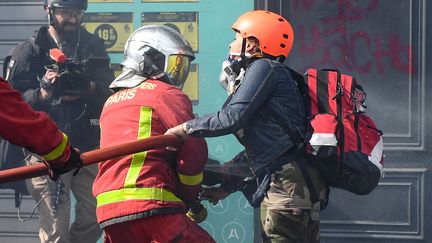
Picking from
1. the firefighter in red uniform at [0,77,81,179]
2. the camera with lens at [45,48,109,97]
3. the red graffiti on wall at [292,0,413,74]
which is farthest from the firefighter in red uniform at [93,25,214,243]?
the red graffiti on wall at [292,0,413,74]

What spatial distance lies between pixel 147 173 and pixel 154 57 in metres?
0.78

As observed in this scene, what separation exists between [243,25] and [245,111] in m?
0.61

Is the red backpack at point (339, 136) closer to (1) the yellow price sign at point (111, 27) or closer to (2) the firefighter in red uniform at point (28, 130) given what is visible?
(2) the firefighter in red uniform at point (28, 130)

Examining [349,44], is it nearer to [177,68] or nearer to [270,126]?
[177,68]

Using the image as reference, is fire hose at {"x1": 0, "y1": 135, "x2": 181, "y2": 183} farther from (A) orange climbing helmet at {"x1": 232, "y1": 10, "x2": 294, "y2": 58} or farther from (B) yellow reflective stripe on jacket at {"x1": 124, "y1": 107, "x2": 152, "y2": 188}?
(A) orange climbing helmet at {"x1": 232, "y1": 10, "x2": 294, "y2": 58}

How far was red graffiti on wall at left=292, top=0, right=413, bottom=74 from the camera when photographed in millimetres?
7414

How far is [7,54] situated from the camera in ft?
26.2

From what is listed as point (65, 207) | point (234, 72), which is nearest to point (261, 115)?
point (234, 72)

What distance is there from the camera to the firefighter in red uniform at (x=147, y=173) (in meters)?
5.05

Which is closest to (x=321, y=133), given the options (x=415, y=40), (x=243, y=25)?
(x=243, y=25)

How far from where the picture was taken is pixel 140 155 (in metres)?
5.16

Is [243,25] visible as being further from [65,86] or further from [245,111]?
[65,86]

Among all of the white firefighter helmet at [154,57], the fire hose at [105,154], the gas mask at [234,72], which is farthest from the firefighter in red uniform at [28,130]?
the gas mask at [234,72]

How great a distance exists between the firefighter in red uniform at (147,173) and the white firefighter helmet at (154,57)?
2cm
